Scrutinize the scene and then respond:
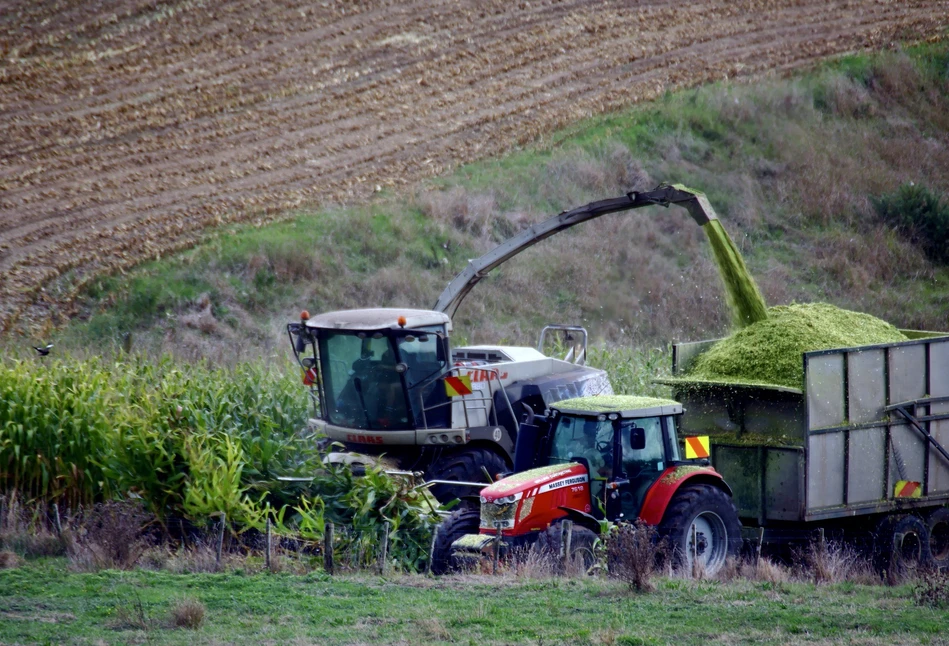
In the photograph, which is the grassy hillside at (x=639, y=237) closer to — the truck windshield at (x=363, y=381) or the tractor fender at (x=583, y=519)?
the truck windshield at (x=363, y=381)

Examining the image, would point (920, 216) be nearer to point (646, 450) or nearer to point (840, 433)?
point (840, 433)

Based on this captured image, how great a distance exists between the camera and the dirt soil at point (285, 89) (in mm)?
24219

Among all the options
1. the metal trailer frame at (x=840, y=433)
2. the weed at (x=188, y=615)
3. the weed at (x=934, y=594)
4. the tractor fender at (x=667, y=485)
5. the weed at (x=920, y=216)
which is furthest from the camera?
the weed at (x=920, y=216)

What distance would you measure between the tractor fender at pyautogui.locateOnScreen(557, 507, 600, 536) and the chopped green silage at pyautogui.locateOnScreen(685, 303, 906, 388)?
2604mm

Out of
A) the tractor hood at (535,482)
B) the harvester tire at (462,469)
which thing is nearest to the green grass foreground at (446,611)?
the tractor hood at (535,482)

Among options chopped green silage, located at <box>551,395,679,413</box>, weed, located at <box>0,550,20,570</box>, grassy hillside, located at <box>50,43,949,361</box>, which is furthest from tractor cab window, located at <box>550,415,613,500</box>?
grassy hillside, located at <box>50,43,949,361</box>

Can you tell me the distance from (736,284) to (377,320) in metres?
4.00

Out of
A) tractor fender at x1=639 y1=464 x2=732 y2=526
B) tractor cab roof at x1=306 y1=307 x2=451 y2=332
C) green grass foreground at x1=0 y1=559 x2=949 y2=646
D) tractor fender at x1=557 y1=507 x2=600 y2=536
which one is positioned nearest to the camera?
green grass foreground at x1=0 y1=559 x2=949 y2=646

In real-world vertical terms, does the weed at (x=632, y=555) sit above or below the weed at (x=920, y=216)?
below

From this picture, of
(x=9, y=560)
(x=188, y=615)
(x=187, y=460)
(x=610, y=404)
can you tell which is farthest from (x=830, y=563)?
(x=9, y=560)

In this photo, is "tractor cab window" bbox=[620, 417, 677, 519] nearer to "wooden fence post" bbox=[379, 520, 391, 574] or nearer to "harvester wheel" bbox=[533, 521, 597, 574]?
"harvester wheel" bbox=[533, 521, 597, 574]

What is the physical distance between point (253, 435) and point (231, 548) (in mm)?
2288

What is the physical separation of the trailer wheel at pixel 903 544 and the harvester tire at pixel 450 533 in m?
4.09

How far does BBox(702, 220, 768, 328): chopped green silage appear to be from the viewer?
39.7ft
